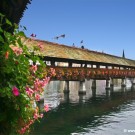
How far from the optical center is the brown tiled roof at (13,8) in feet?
15.6

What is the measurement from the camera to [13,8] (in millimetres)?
4898

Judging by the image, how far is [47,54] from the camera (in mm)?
34156

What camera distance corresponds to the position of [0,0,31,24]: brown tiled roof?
188 inches

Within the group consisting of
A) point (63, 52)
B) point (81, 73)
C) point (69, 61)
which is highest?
point (63, 52)

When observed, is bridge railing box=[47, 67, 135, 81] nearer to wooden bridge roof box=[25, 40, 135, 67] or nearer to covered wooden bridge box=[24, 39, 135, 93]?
covered wooden bridge box=[24, 39, 135, 93]

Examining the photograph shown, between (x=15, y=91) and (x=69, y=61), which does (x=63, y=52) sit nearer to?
(x=69, y=61)

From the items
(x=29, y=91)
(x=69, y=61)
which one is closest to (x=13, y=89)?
(x=29, y=91)

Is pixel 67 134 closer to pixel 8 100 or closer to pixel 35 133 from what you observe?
pixel 35 133

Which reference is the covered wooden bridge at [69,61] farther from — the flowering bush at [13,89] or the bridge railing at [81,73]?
the flowering bush at [13,89]

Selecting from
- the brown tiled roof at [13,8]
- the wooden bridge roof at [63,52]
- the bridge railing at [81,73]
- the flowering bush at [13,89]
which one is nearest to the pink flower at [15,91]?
Answer: the flowering bush at [13,89]

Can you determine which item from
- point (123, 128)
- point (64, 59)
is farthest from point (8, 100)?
point (64, 59)

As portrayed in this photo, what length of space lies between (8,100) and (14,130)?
63 centimetres

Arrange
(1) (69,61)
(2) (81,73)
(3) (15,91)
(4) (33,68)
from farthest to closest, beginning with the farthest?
(1) (69,61) → (2) (81,73) → (4) (33,68) → (3) (15,91)

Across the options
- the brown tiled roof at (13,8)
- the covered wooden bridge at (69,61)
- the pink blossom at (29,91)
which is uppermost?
the covered wooden bridge at (69,61)
